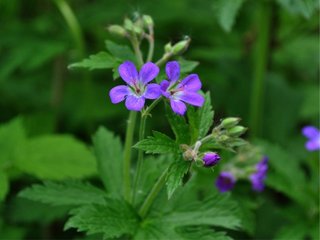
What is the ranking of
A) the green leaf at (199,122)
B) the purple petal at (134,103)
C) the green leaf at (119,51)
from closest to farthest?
the purple petal at (134,103), the green leaf at (199,122), the green leaf at (119,51)

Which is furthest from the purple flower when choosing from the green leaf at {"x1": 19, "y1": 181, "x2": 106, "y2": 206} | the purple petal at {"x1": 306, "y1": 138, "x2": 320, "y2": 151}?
the purple petal at {"x1": 306, "y1": 138, "x2": 320, "y2": 151}

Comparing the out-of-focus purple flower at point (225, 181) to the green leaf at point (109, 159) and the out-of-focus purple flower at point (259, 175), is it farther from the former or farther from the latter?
the green leaf at point (109, 159)

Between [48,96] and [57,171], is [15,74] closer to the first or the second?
[48,96]

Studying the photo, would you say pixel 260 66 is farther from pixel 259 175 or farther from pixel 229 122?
pixel 229 122

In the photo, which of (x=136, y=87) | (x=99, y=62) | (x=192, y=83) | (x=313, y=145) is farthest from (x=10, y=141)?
(x=313, y=145)

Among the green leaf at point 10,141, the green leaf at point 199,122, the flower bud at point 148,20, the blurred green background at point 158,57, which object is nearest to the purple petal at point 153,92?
the green leaf at point 199,122
